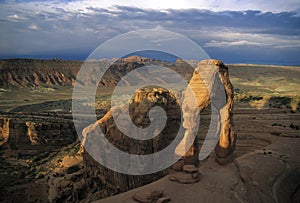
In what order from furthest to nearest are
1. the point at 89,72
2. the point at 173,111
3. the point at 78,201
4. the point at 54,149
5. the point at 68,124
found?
the point at 89,72, the point at 68,124, the point at 54,149, the point at 173,111, the point at 78,201

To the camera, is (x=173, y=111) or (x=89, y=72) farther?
(x=89, y=72)

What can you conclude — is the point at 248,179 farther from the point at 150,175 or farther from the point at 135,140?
the point at 135,140

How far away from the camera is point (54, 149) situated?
3291cm

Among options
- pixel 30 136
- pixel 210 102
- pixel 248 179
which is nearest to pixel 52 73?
pixel 30 136

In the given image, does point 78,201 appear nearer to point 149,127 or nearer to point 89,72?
point 149,127

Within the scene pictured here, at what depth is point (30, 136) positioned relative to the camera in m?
33.6

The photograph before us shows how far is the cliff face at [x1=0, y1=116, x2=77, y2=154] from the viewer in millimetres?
33250

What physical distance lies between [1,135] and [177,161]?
2475 cm

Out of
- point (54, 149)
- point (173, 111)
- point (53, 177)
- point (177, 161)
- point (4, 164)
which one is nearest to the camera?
point (177, 161)

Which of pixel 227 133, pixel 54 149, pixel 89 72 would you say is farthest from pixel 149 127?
pixel 89 72

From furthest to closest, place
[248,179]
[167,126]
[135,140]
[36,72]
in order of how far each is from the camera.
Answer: [36,72] < [167,126] < [135,140] < [248,179]

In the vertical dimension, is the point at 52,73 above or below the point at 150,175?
above

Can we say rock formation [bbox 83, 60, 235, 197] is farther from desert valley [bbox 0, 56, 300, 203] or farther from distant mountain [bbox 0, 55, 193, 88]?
distant mountain [bbox 0, 55, 193, 88]

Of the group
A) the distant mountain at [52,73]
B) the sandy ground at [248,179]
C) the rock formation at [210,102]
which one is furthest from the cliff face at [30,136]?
the distant mountain at [52,73]
